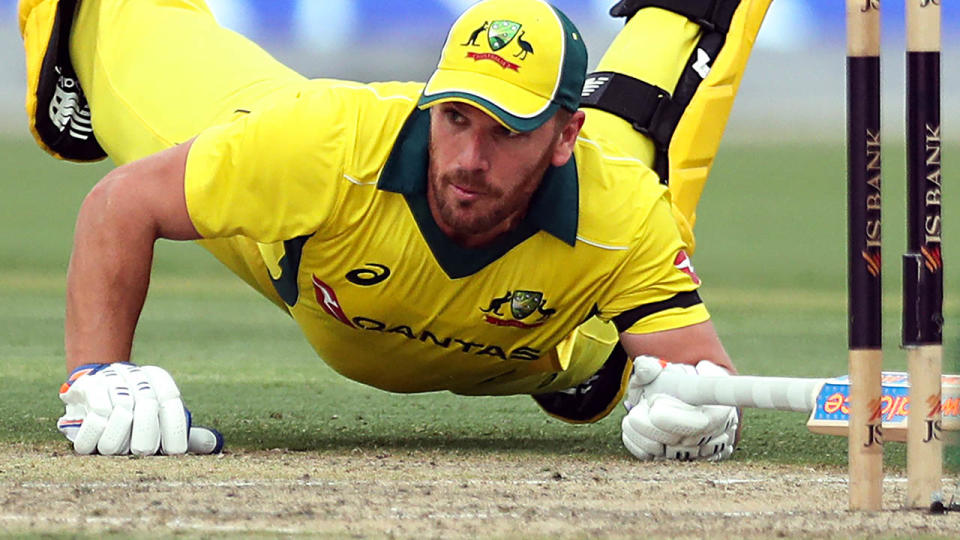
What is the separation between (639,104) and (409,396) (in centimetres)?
122

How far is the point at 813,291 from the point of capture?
1101 cm

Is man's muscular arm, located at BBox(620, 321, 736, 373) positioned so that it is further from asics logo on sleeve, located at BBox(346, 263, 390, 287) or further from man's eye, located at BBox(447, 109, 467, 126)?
man's eye, located at BBox(447, 109, 467, 126)

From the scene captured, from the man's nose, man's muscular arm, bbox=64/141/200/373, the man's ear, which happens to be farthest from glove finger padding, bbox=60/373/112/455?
the man's ear

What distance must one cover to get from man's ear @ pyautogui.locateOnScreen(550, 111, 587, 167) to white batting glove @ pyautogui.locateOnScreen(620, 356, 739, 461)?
55cm

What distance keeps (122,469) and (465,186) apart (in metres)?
0.88

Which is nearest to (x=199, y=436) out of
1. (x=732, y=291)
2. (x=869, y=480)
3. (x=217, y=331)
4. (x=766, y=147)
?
(x=869, y=480)

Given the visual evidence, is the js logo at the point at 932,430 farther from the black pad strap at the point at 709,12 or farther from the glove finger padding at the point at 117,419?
the black pad strap at the point at 709,12

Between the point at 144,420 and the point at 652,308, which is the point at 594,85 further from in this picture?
the point at 144,420

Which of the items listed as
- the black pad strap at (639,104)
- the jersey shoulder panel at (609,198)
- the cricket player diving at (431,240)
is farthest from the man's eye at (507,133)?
the black pad strap at (639,104)

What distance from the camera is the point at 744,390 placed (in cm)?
387

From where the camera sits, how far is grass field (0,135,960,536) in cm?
455

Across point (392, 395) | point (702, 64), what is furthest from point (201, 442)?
point (702, 64)

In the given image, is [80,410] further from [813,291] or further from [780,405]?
[813,291]

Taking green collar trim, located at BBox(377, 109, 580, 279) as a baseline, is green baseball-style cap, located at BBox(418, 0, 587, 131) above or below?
above
